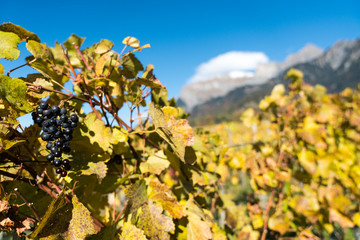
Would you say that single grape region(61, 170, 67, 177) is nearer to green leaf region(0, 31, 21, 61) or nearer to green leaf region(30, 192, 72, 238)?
green leaf region(30, 192, 72, 238)

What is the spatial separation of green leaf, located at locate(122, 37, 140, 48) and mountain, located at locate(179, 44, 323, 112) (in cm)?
Answer: 15171

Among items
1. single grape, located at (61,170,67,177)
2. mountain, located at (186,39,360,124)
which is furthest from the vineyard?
mountain, located at (186,39,360,124)

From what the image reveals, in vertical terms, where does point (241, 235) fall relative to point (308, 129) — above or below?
below

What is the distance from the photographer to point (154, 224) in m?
0.94

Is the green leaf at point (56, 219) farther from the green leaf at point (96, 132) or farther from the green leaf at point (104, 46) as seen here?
the green leaf at point (104, 46)

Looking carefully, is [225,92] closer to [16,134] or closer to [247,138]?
[247,138]

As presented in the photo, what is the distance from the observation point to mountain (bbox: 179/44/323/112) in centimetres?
16120

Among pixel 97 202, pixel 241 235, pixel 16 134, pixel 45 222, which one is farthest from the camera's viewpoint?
pixel 241 235

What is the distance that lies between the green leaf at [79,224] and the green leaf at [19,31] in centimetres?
66

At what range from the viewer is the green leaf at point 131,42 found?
1.04m

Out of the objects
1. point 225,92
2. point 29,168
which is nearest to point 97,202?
point 29,168

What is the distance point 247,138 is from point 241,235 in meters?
9.81

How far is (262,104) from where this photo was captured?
271cm

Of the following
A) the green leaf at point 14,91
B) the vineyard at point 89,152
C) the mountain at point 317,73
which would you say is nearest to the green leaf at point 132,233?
the vineyard at point 89,152
